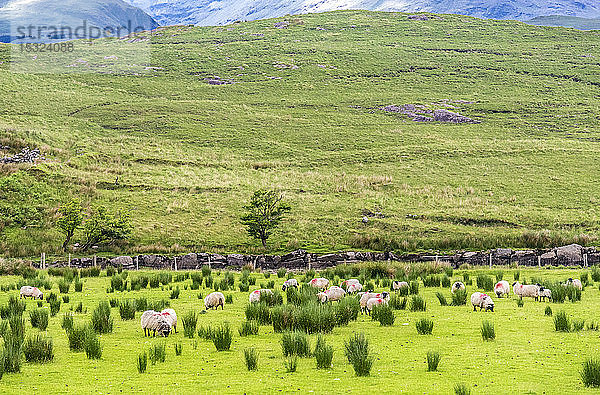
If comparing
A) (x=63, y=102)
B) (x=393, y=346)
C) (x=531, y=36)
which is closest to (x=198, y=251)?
(x=393, y=346)

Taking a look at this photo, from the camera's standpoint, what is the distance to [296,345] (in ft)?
37.2

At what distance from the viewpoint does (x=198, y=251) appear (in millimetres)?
39812

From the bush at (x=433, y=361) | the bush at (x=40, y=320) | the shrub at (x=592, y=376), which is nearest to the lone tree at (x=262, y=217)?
the bush at (x=40, y=320)

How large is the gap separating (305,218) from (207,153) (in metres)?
23.3

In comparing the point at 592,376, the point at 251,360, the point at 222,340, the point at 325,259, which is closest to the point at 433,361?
the point at 592,376

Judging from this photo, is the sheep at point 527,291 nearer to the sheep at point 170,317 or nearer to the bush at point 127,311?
the sheep at point 170,317

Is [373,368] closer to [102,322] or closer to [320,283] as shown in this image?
[102,322]

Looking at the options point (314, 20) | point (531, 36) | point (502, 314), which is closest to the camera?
point (502, 314)

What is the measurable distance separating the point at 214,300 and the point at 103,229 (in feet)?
78.8

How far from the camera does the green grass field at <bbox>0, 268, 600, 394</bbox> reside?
945 cm

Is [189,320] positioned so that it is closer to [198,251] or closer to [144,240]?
[198,251]

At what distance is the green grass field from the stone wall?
2000 cm

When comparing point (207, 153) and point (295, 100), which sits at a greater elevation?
point (295, 100)

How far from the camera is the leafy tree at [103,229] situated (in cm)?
3991
